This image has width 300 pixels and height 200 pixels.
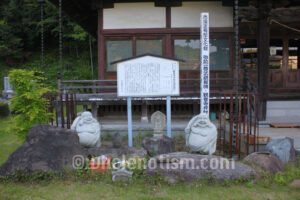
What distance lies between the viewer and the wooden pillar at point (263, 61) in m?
8.24

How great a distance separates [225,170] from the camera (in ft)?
16.4

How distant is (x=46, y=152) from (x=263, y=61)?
6.70m

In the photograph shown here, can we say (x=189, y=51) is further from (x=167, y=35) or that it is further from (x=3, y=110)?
(x=3, y=110)

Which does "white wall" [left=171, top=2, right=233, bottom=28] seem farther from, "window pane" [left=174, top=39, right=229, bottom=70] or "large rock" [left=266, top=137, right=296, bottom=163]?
"large rock" [left=266, top=137, right=296, bottom=163]

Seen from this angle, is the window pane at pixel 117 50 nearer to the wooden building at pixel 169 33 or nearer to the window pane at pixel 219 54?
the wooden building at pixel 169 33

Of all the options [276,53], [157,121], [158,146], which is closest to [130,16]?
[157,121]

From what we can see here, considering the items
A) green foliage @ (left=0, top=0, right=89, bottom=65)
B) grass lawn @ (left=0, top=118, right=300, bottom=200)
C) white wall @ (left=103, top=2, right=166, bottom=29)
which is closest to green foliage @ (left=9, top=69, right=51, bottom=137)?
grass lawn @ (left=0, top=118, right=300, bottom=200)

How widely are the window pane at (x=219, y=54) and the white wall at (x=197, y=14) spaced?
0.65m

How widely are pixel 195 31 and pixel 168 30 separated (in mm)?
1008

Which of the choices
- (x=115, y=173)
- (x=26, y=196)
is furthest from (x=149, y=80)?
(x=26, y=196)

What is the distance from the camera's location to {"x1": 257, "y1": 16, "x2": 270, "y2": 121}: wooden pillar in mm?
8242

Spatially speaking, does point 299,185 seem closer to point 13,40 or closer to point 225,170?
point 225,170

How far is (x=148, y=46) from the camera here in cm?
1009

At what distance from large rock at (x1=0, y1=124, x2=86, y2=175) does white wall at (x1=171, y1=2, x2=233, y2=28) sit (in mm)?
6247
